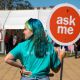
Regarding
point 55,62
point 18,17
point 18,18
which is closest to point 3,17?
point 18,17

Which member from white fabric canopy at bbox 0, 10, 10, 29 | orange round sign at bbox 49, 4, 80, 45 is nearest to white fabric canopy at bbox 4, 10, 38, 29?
white fabric canopy at bbox 0, 10, 10, 29

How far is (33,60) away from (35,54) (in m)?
0.08

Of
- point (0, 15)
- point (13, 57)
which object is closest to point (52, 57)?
point (13, 57)

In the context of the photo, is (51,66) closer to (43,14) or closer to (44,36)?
(44,36)

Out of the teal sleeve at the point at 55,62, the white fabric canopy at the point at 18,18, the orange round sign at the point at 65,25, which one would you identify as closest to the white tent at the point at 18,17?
the white fabric canopy at the point at 18,18

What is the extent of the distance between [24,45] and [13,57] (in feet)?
0.74

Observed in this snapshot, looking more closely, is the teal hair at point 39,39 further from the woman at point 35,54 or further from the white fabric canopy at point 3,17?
the white fabric canopy at point 3,17

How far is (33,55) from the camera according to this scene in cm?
588

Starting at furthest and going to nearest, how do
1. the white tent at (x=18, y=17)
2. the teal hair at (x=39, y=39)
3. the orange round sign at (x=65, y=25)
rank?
1. the white tent at (x=18, y=17)
2. the orange round sign at (x=65, y=25)
3. the teal hair at (x=39, y=39)

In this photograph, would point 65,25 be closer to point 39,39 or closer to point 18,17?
point 39,39

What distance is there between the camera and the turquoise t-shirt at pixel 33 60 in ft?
19.3

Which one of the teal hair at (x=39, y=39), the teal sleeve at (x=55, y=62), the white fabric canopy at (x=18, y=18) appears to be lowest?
the white fabric canopy at (x=18, y=18)

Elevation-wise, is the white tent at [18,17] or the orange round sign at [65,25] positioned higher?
the orange round sign at [65,25]

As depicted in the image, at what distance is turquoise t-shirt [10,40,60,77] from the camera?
588cm
